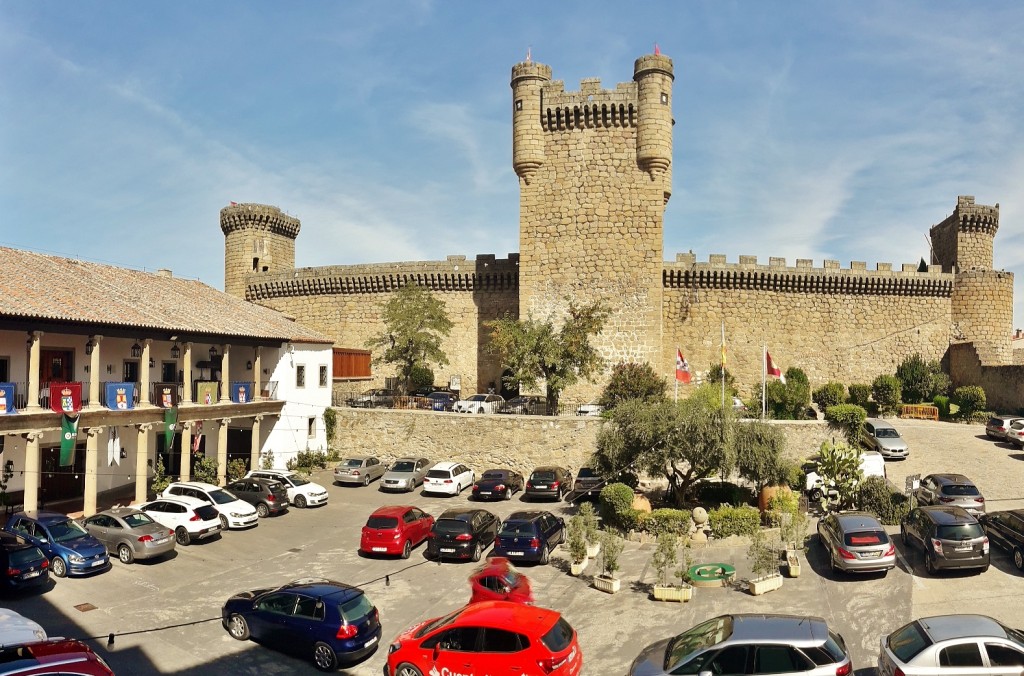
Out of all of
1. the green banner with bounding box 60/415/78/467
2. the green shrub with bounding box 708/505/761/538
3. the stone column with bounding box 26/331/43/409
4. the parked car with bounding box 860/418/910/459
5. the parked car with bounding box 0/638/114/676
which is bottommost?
the green shrub with bounding box 708/505/761/538

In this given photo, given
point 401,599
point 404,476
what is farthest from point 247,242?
point 401,599

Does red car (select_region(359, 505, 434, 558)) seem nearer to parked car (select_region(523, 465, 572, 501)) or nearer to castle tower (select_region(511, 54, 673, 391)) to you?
parked car (select_region(523, 465, 572, 501))

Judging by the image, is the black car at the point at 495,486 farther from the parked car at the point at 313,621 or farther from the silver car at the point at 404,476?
the parked car at the point at 313,621

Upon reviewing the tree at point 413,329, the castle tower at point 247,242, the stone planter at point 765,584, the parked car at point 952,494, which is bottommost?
the stone planter at point 765,584

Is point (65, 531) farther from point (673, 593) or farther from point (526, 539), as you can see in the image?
point (673, 593)

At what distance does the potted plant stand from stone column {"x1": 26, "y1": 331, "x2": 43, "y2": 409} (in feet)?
58.1

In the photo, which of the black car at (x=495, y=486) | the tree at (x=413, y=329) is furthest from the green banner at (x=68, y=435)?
the tree at (x=413, y=329)

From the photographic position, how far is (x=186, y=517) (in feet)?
70.5

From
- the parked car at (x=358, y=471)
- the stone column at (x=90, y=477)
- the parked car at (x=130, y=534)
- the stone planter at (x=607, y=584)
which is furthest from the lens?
the parked car at (x=358, y=471)

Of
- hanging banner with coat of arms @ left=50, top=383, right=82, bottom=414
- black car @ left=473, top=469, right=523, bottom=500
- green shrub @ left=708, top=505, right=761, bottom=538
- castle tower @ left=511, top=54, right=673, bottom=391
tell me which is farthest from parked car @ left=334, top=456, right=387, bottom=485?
green shrub @ left=708, top=505, right=761, bottom=538

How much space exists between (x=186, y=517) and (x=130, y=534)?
2158mm

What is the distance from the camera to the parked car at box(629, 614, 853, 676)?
10.4m

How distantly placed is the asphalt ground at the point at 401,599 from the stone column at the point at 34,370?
6.58m

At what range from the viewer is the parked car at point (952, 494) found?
21.8 m
